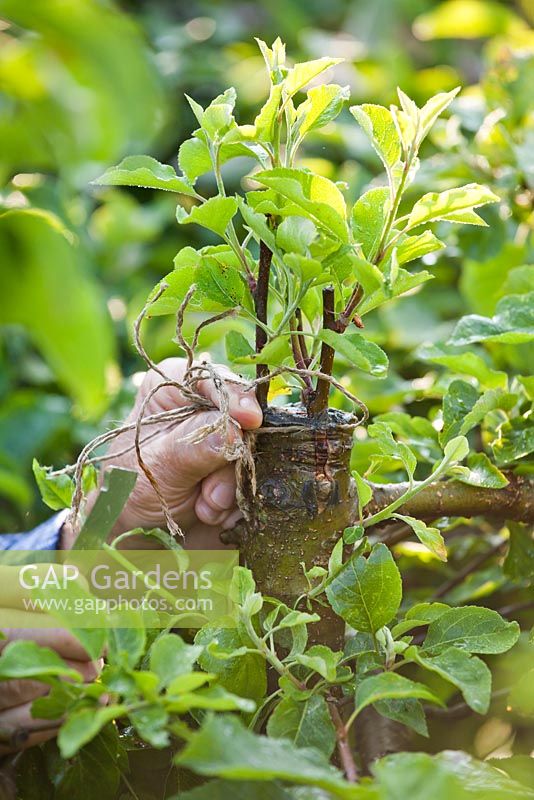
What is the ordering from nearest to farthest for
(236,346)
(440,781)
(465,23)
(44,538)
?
(440,781), (236,346), (44,538), (465,23)

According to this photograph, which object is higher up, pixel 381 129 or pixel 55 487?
pixel 381 129

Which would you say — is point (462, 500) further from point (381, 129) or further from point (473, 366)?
point (381, 129)

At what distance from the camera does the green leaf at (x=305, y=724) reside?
0.49 meters

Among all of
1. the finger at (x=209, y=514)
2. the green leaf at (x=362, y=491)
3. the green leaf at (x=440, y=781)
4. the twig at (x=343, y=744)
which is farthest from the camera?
the finger at (x=209, y=514)

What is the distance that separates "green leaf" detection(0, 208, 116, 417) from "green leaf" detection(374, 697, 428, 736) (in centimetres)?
32

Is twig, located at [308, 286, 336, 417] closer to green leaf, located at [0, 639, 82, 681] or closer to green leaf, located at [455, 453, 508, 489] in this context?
green leaf, located at [455, 453, 508, 489]

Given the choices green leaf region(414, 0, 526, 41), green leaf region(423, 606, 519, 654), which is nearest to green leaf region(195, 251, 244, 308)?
green leaf region(423, 606, 519, 654)

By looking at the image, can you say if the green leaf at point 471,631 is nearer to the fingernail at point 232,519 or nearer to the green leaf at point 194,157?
the fingernail at point 232,519

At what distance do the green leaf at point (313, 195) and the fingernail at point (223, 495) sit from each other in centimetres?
21

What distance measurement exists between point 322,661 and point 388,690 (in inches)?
1.5

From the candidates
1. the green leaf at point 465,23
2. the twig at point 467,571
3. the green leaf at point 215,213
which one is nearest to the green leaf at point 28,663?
the green leaf at point 215,213

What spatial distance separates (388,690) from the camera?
0.45 metres

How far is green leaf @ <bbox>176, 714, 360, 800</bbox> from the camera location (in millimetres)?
358

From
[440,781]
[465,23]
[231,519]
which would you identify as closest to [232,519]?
[231,519]
